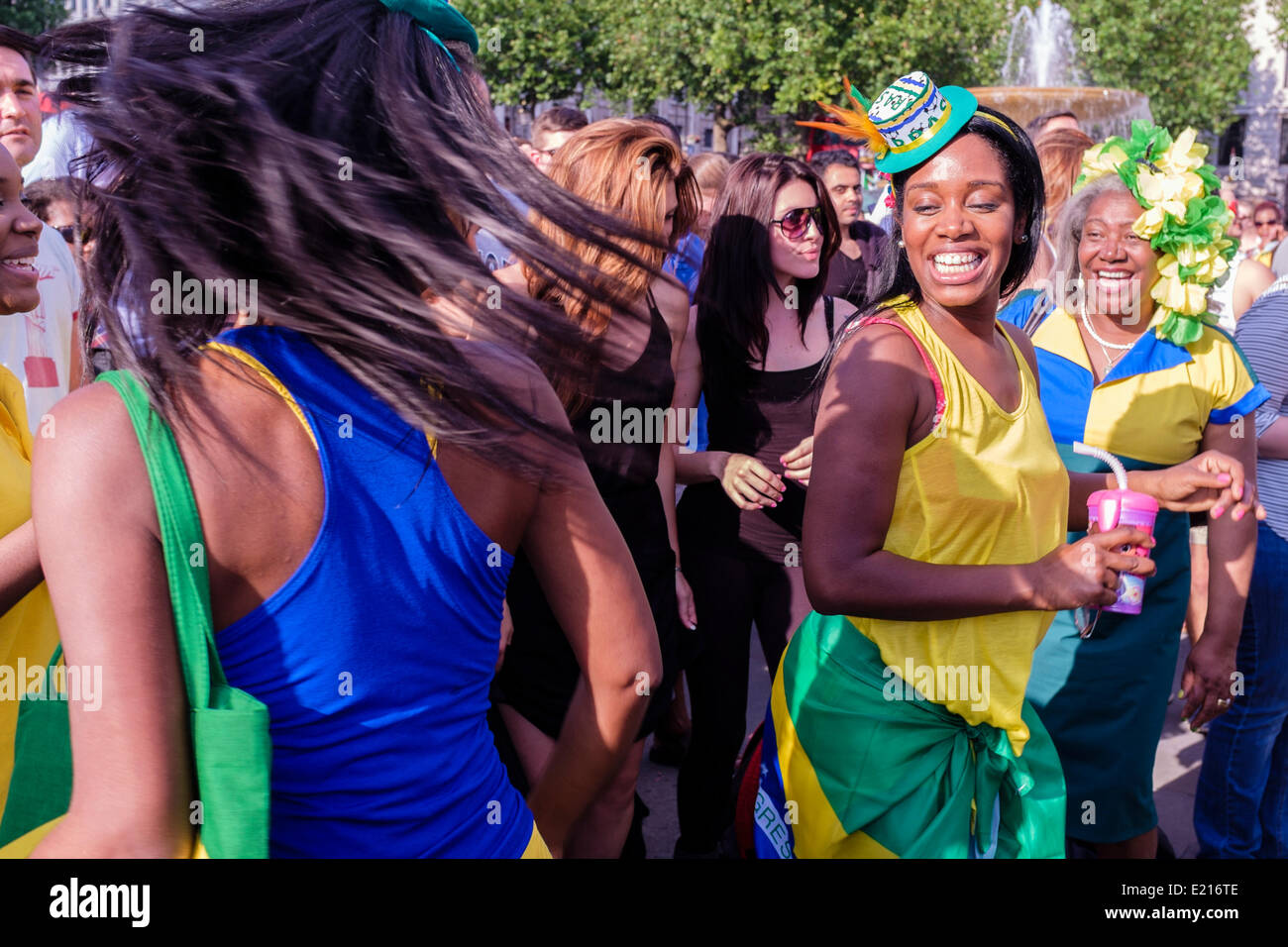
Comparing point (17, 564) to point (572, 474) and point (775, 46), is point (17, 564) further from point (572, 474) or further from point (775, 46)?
point (775, 46)

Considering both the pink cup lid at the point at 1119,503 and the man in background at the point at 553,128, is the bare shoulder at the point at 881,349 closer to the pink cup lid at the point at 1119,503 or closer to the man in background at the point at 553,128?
the pink cup lid at the point at 1119,503

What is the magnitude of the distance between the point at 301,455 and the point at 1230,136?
141 feet

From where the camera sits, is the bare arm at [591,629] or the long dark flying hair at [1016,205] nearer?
the bare arm at [591,629]

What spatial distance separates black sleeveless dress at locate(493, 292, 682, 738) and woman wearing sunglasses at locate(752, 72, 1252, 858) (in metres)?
0.68

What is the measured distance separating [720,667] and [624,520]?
0.77m

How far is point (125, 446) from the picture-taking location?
986mm

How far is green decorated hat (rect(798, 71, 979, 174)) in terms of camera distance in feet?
7.03

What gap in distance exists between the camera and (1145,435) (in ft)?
9.45

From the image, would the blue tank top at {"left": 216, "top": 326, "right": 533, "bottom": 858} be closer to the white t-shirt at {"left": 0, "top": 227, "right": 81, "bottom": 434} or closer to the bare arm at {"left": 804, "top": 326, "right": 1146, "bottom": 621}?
the bare arm at {"left": 804, "top": 326, "right": 1146, "bottom": 621}

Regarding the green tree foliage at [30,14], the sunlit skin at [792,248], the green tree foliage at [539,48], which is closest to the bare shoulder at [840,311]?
the sunlit skin at [792,248]

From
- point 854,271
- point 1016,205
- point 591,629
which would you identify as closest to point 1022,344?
point 1016,205

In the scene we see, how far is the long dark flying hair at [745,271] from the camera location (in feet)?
12.4

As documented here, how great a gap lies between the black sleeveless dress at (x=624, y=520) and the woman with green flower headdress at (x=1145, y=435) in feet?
3.20

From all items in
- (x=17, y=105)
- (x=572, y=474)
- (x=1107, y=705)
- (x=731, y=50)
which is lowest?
(x=1107, y=705)
